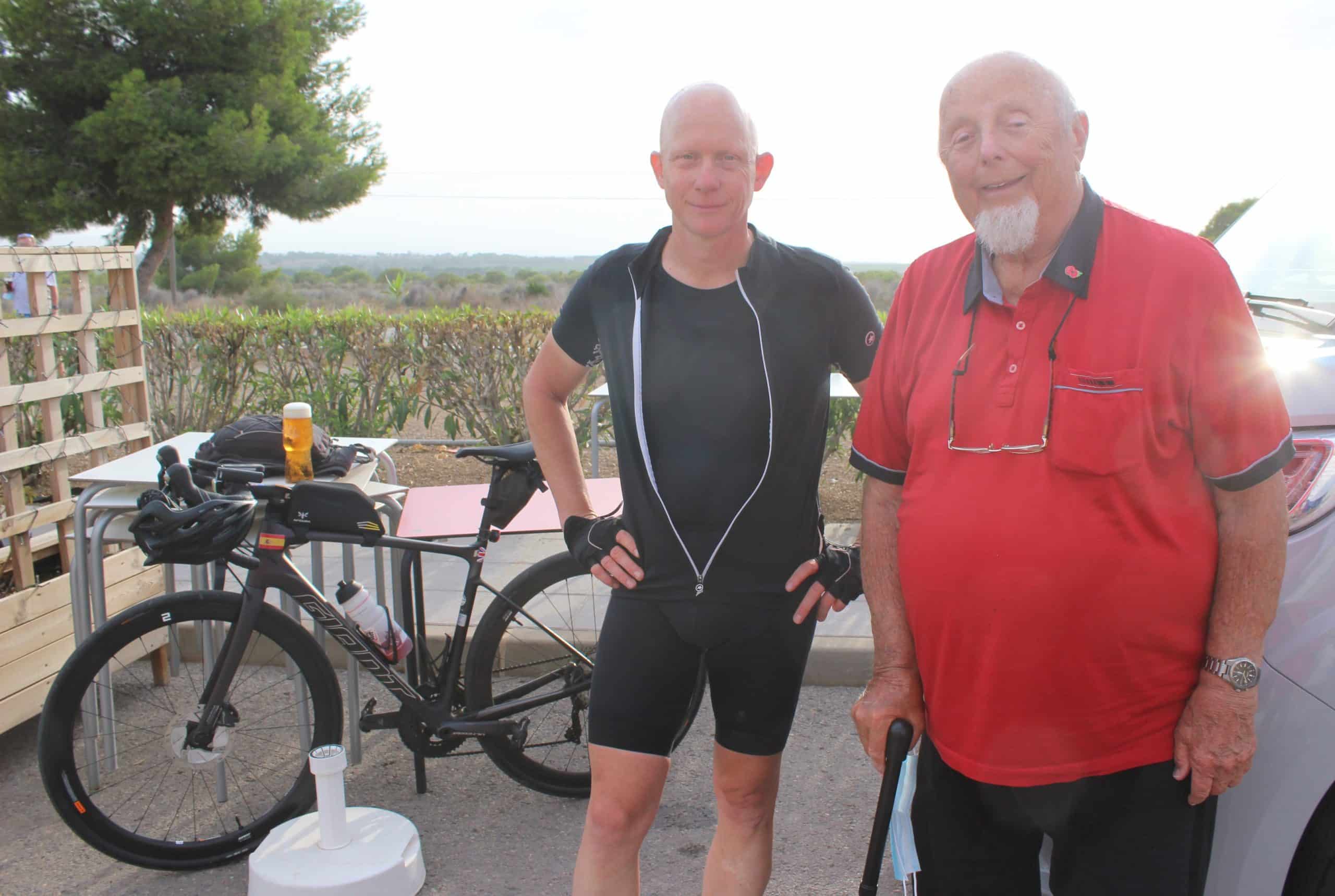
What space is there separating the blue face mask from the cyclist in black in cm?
36

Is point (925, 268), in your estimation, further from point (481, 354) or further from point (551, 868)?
point (481, 354)

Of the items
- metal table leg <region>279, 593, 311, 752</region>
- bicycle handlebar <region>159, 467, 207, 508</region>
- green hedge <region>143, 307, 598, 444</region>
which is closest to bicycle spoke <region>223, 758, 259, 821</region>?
metal table leg <region>279, 593, 311, 752</region>

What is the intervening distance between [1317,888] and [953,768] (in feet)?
2.16

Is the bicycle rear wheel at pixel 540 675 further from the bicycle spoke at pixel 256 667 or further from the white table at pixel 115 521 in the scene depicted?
the bicycle spoke at pixel 256 667

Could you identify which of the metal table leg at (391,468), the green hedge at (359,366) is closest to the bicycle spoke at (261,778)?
the metal table leg at (391,468)

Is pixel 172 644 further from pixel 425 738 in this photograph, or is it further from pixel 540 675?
pixel 540 675

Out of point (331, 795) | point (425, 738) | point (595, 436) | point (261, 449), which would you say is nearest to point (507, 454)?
point (261, 449)

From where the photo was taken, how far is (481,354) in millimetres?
8812

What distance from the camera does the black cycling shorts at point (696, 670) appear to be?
2.31m

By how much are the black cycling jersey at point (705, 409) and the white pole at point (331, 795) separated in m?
1.37

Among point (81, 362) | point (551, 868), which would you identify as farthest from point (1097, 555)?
point (81, 362)

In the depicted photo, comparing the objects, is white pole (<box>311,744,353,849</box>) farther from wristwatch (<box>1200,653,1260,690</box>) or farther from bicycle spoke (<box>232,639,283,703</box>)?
wristwatch (<box>1200,653,1260,690</box>)

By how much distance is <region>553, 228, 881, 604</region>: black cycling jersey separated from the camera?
2.25 meters

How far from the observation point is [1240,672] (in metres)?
1.71
